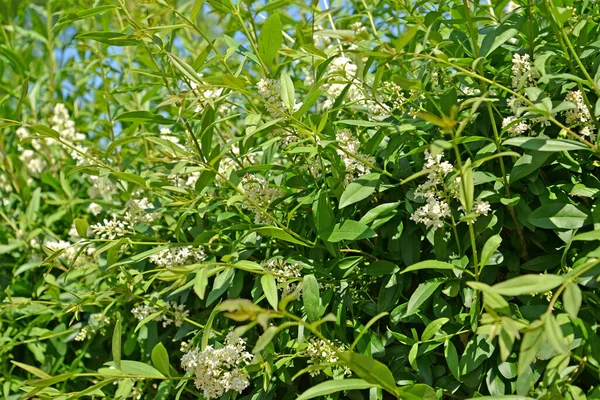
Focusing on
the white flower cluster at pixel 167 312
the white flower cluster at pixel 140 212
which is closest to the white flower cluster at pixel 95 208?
the white flower cluster at pixel 140 212

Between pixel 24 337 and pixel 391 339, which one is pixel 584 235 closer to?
pixel 391 339

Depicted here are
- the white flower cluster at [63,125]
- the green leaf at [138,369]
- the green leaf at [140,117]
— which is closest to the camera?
the green leaf at [138,369]

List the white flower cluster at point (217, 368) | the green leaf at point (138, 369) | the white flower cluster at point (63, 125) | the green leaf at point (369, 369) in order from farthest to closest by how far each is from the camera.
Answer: the white flower cluster at point (63, 125), the green leaf at point (138, 369), the white flower cluster at point (217, 368), the green leaf at point (369, 369)

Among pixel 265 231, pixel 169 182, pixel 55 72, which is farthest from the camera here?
pixel 55 72

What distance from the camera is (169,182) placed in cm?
169

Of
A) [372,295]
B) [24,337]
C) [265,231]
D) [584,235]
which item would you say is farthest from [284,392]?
[24,337]

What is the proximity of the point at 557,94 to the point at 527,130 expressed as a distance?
4.0 inches

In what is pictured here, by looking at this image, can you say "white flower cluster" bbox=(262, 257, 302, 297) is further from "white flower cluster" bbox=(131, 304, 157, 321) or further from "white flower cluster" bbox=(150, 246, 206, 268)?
"white flower cluster" bbox=(131, 304, 157, 321)

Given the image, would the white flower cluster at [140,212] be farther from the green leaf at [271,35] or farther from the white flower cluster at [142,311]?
the green leaf at [271,35]

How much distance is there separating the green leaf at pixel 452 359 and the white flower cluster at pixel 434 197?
0.21 m

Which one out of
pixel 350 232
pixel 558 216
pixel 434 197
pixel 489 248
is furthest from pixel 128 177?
pixel 558 216

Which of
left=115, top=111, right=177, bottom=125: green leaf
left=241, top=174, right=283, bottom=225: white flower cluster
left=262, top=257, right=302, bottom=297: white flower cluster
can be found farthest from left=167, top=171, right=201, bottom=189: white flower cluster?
left=262, top=257, right=302, bottom=297: white flower cluster

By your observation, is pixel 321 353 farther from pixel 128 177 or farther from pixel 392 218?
pixel 128 177

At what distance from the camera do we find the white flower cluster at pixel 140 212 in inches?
67.8
